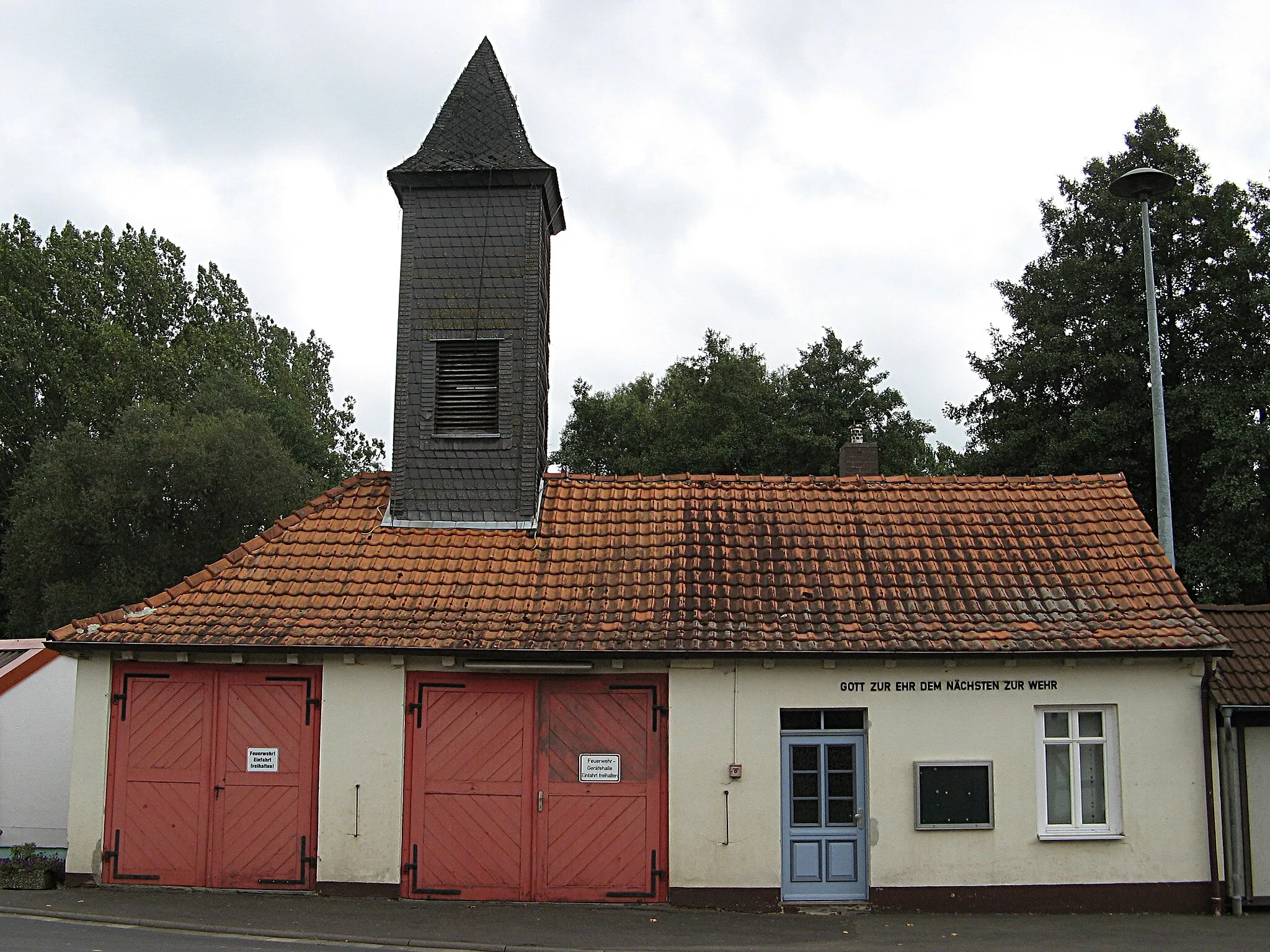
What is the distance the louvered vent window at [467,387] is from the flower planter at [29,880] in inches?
277

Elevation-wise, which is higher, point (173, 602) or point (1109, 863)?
point (173, 602)

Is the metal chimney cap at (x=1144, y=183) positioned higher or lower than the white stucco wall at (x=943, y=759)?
higher

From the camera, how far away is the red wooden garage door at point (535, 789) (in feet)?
42.0

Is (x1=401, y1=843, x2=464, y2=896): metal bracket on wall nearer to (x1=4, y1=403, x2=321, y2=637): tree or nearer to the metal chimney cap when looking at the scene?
the metal chimney cap

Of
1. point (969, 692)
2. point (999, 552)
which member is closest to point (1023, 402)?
point (999, 552)

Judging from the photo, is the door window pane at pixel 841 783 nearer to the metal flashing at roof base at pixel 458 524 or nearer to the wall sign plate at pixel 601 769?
the wall sign plate at pixel 601 769

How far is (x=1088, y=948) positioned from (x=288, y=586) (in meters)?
9.58

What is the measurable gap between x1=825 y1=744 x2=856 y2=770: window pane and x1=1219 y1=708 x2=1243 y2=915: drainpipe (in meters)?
4.11

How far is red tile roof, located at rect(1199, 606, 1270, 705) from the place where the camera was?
1293 cm

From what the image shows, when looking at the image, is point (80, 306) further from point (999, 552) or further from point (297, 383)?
point (999, 552)

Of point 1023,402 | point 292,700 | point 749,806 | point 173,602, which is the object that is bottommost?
point 749,806

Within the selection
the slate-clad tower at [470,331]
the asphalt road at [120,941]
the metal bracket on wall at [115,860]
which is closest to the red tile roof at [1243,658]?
the slate-clad tower at [470,331]

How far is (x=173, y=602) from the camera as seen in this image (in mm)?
13609

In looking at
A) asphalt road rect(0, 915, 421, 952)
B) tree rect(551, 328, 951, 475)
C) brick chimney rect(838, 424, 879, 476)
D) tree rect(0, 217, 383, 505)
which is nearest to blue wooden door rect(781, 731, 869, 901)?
asphalt road rect(0, 915, 421, 952)
